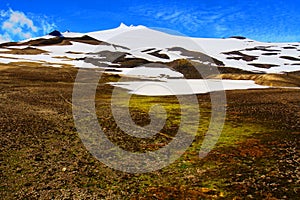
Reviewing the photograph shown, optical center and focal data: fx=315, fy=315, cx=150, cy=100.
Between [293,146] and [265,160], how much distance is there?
4.05m

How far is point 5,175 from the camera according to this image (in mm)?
16109

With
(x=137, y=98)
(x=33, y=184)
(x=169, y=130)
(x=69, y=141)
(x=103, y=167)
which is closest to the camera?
(x=33, y=184)

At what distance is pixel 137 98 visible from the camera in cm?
4644

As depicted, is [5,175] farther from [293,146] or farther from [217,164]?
[293,146]

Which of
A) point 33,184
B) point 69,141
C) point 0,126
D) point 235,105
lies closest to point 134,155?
point 69,141

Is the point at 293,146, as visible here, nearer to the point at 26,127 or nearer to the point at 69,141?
the point at 69,141

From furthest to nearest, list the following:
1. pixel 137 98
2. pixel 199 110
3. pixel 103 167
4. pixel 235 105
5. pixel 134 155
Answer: pixel 137 98, pixel 235 105, pixel 199 110, pixel 134 155, pixel 103 167

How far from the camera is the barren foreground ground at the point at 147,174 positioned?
585 inches

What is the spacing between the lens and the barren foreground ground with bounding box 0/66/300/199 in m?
14.9

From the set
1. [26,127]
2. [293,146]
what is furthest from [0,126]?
[293,146]

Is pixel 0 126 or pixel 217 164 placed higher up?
pixel 0 126

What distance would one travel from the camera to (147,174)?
683 inches

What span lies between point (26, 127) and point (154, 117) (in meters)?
12.7

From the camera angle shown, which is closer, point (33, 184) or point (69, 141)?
point (33, 184)
